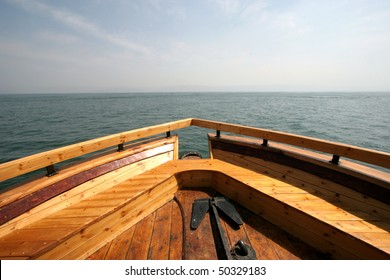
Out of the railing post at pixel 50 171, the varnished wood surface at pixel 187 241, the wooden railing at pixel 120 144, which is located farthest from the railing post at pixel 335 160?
the railing post at pixel 50 171

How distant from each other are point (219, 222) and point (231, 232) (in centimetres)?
25

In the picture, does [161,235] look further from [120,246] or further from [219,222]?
[219,222]

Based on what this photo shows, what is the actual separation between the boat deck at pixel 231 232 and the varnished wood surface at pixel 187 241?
0.6 inches

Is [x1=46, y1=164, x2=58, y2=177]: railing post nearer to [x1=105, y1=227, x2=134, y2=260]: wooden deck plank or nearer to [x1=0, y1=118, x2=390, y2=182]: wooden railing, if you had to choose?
[x1=0, y1=118, x2=390, y2=182]: wooden railing

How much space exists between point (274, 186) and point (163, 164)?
253 cm

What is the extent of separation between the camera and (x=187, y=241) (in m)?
2.65

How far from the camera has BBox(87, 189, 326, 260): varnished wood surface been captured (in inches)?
97.0

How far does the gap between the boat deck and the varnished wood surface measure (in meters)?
0.02

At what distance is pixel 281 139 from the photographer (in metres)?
3.73

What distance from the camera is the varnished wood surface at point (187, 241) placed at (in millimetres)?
2463

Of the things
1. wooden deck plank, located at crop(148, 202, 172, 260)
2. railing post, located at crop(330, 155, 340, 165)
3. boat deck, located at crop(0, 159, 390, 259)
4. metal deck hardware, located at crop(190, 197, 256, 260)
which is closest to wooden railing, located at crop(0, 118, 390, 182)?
railing post, located at crop(330, 155, 340, 165)

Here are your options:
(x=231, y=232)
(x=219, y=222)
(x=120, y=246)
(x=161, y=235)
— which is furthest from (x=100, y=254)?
(x=231, y=232)
